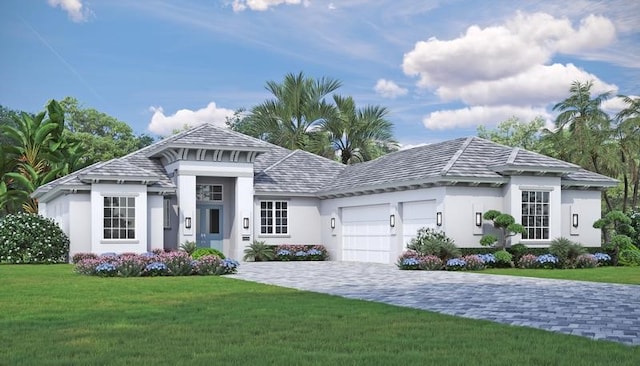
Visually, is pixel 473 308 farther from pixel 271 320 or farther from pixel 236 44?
pixel 236 44

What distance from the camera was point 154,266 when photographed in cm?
2123

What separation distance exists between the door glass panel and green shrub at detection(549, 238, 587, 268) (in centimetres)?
1410

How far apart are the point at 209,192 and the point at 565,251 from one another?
49.0 feet

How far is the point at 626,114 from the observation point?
44.5 m

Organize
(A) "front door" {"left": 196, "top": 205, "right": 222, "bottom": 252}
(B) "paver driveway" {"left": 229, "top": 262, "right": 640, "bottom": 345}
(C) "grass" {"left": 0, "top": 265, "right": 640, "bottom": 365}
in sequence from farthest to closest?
(A) "front door" {"left": 196, "top": 205, "right": 222, "bottom": 252} → (B) "paver driveway" {"left": 229, "top": 262, "right": 640, "bottom": 345} → (C) "grass" {"left": 0, "top": 265, "right": 640, "bottom": 365}

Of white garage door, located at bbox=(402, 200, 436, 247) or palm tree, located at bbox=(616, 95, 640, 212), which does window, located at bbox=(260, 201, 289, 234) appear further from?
palm tree, located at bbox=(616, 95, 640, 212)

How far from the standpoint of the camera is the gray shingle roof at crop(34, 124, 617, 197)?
25.8 metres

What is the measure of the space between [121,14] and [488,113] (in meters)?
29.6

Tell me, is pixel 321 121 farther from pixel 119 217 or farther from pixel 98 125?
pixel 98 125

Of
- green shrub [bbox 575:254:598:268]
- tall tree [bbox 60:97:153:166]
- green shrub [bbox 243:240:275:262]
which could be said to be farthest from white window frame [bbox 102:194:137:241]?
tall tree [bbox 60:97:153:166]

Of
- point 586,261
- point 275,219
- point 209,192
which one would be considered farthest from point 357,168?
point 586,261

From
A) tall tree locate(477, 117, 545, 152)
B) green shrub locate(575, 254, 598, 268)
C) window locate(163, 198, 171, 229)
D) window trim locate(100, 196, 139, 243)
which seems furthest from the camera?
tall tree locate(477, 117, 545, 152)

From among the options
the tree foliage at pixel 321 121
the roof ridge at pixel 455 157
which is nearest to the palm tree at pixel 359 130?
the tree foliage at pixel 321 121

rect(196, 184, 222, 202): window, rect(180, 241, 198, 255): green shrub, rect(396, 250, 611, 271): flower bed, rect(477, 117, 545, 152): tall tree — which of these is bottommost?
rect(396, 250, 611, 271): flower bed
